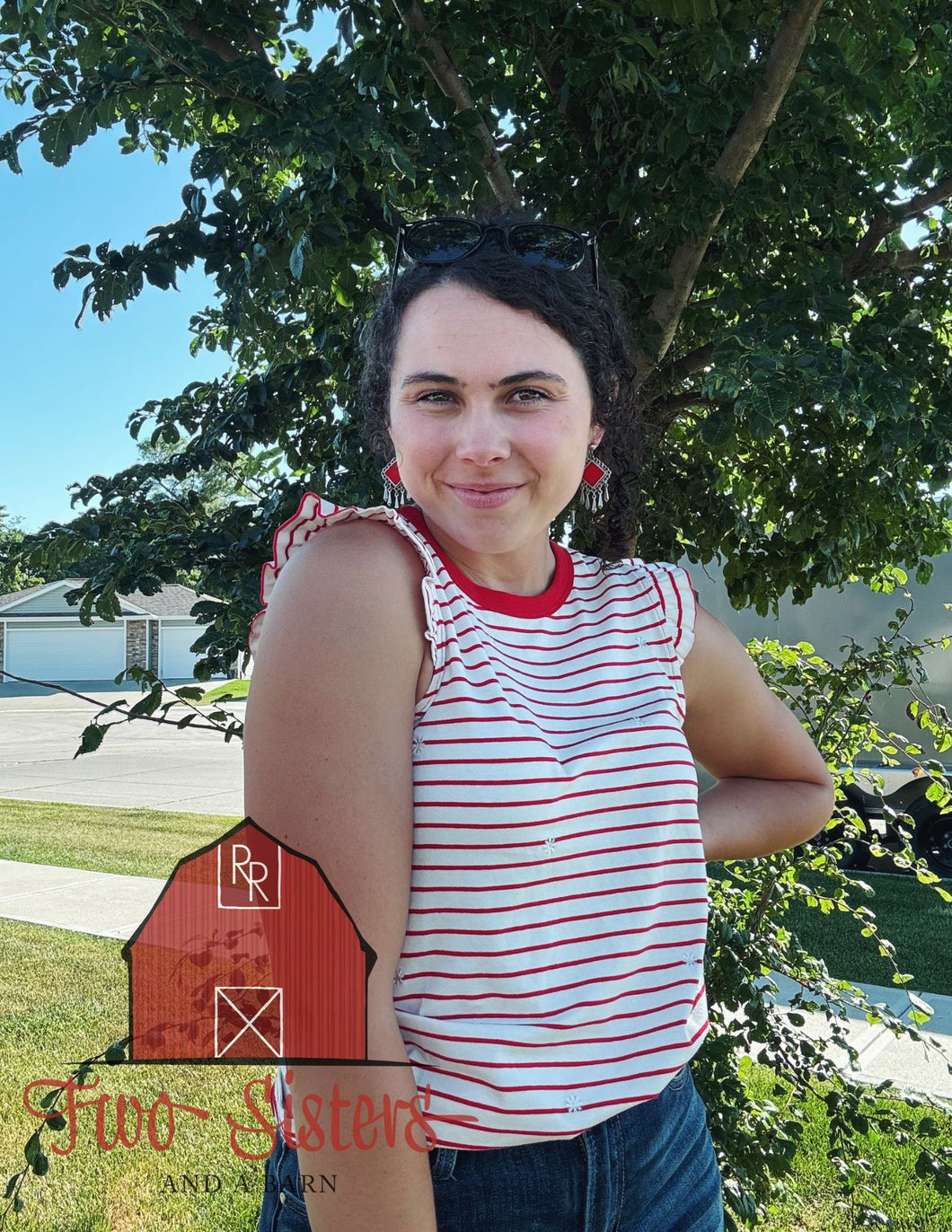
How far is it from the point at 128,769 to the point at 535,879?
15.3 meters

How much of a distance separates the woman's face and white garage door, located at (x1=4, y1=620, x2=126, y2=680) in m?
41.9

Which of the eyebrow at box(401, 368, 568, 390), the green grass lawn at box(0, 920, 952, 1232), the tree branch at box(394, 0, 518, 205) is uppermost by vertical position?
the tree branch at box(394, 0, 518, 205)

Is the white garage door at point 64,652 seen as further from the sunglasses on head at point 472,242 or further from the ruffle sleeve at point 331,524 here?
the ruffle sleeve at point 331,524

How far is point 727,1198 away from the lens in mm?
2186

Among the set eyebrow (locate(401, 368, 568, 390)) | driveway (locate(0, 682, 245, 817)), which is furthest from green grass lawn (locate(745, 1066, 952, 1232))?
driveway (locate(0, 682, 245, 817))

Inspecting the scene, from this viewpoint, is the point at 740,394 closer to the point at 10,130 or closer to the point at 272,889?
the point at 272,889

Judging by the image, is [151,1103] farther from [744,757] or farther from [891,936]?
[891,936]

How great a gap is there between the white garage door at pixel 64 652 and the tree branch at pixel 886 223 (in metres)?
41.1

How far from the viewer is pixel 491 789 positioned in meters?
1.09

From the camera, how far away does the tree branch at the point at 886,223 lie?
2453 millimetres

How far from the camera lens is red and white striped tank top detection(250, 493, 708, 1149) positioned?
1.08m

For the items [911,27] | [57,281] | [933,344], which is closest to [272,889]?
[57,281]

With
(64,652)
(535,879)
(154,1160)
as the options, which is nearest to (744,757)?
(535,879)

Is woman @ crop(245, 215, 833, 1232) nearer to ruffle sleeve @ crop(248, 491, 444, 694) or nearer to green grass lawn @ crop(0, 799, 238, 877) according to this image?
ruffle sleeve @ crop(248, 491, 444, 694)
